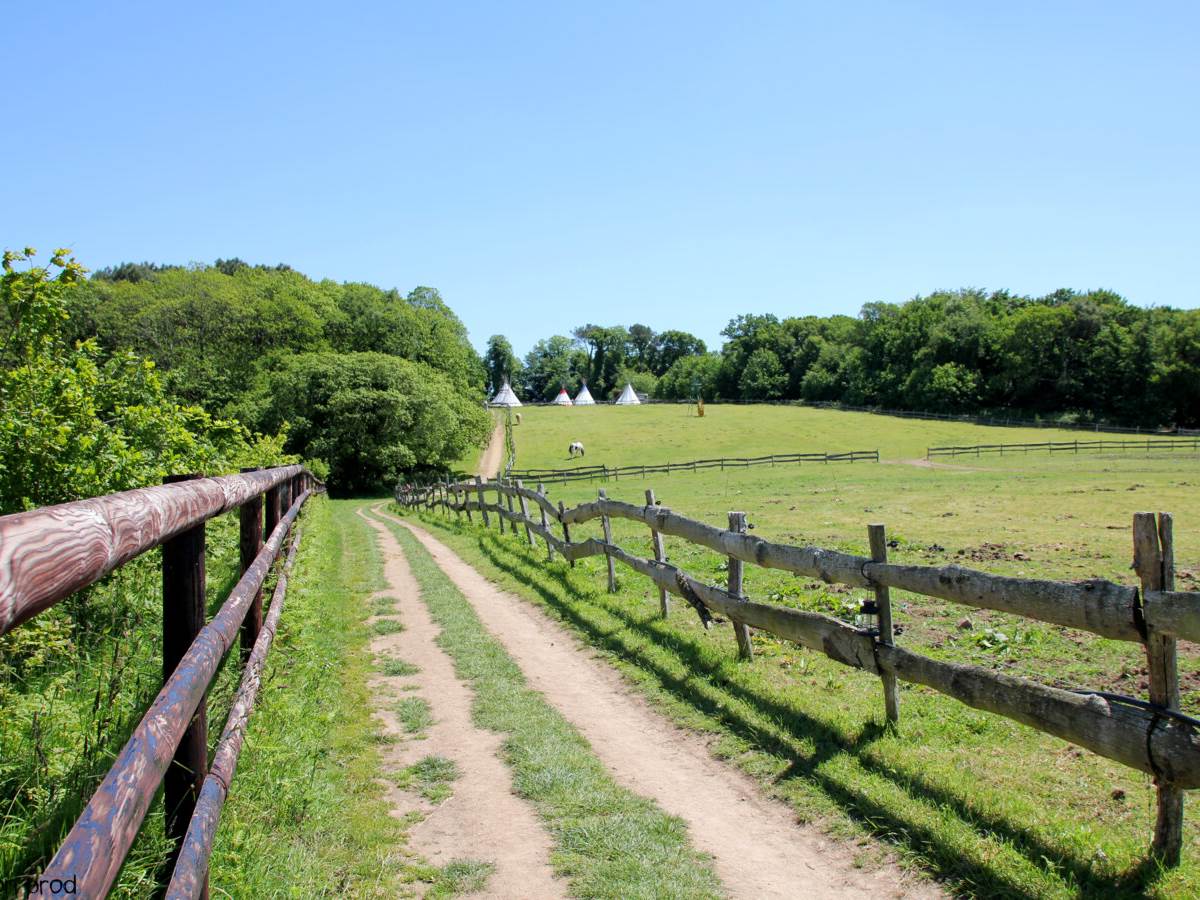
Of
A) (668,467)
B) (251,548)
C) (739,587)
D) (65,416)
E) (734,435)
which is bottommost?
(668,467)

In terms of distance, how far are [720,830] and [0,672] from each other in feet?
13.0

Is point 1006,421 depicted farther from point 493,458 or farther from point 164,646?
point 164,646

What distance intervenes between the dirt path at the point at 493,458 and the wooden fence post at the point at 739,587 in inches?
1911

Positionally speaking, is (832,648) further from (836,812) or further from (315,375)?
(315,375)

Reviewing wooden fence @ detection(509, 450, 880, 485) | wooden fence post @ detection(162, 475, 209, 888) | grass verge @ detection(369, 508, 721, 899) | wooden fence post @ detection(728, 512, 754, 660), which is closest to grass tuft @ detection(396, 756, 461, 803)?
grass verge @ detection(369, 508, 721, 899)

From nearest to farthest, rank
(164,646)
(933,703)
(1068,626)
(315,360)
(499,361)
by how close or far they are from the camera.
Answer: (164,646)
(1068,626)
(933,703)
(315,360)
(499,361)

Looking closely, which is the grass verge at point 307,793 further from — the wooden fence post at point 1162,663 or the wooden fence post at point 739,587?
the wooden fence post at point 1162,663

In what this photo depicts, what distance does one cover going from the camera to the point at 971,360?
319 feet

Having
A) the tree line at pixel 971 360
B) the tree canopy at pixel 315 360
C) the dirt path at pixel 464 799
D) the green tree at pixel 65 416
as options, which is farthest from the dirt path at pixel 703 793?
the tree line at pixel 971 360

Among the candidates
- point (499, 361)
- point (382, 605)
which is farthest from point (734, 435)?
point (499, 361)

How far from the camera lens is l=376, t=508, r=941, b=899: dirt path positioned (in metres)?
3.94

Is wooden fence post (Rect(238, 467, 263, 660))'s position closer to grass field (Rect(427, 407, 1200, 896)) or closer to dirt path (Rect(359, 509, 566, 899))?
dirt path (Rect(359, 509, 566, 899))

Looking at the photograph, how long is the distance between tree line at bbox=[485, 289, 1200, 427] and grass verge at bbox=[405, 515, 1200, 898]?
87.0 metres

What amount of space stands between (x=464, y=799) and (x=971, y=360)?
10431cm
